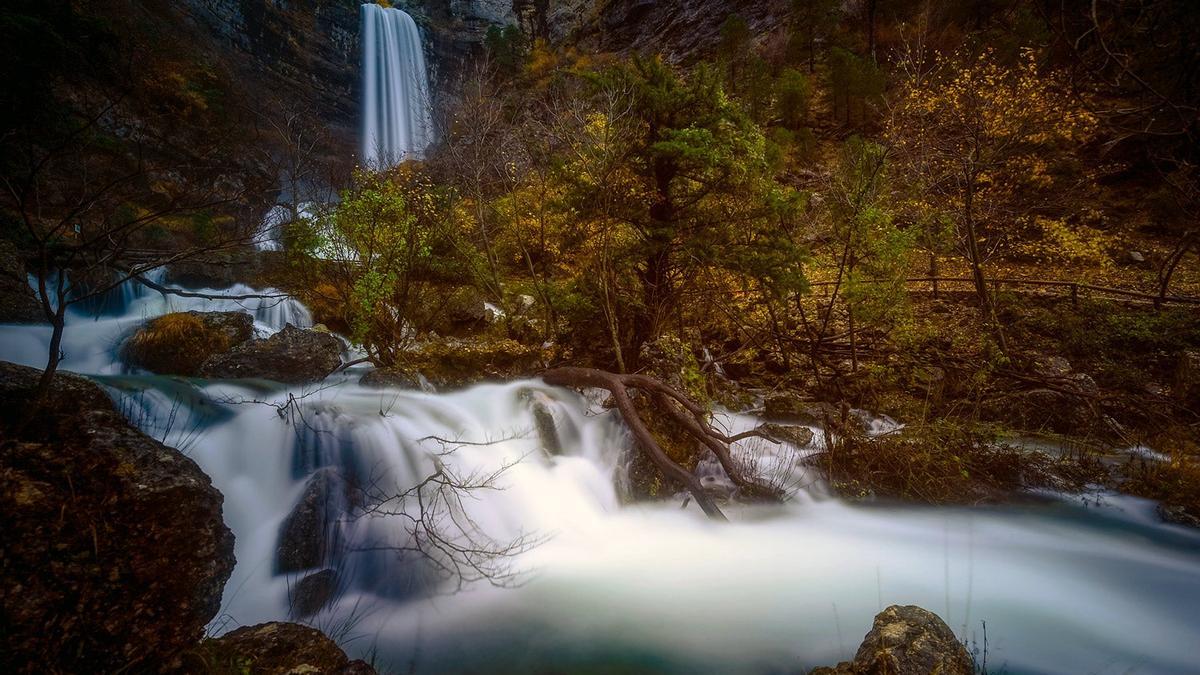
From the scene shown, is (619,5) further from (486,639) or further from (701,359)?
(486,639)

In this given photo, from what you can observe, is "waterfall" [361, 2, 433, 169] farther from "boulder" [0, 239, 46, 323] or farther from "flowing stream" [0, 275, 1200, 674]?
"flowing stream" [0, 275, 1200, 674]

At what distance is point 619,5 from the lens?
136ft

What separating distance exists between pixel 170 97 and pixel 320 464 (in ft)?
80.8

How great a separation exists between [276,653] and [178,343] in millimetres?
8994

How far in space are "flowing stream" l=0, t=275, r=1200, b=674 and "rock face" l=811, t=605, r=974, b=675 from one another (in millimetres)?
1290

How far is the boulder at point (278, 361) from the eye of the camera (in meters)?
8.16

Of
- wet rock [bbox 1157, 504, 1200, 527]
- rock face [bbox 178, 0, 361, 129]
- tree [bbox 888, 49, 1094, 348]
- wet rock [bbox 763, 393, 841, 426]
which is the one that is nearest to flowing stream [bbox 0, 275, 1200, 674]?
wet rock [bbox 1157, 504, 1200, 527]

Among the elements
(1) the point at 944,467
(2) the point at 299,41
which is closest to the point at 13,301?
(1) the point at 944,467

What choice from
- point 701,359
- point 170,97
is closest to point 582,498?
point 701,359

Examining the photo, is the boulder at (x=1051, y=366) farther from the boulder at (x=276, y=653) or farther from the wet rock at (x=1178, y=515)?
the boulder at (x=276, y=653)

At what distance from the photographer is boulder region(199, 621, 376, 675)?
290 cm

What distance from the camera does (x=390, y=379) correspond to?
27.5ft

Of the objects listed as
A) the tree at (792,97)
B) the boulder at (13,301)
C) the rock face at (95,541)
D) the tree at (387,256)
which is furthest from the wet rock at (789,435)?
the tree at (792,97)

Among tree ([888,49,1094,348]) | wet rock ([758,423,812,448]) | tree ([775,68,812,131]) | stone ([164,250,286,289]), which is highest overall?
tree ([775,68,812,131])
